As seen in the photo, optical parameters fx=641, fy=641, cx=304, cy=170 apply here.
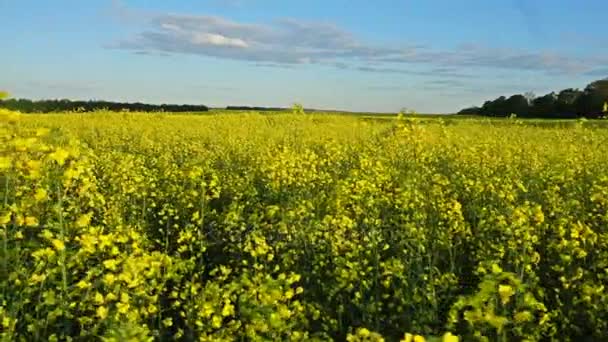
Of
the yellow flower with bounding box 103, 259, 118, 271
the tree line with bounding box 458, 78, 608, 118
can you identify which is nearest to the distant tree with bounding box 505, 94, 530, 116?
the tree line with bounding box 458, 78, 608, 118

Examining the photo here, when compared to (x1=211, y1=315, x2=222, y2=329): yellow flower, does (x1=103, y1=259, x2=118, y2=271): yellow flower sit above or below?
above

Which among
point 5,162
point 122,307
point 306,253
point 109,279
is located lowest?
point 306,253

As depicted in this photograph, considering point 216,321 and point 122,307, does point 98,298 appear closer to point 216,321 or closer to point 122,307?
point 122,307

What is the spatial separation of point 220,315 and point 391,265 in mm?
1318

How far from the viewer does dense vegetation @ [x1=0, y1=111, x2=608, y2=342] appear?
3.38 metres

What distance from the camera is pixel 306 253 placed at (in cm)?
507

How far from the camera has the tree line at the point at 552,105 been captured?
3503cm

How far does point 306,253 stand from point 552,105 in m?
39.3

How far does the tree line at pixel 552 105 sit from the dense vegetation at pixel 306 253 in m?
28.7

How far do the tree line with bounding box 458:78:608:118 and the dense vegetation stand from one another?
94.3 ft

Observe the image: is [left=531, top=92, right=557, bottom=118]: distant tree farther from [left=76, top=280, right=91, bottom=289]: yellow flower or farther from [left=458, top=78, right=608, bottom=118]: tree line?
[left=76, top=280, right=91, bottom=289]: yellow flower

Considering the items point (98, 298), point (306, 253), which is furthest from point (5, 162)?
point (306, 253)

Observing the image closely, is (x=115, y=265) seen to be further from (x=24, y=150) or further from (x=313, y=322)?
(x=313, y=322)

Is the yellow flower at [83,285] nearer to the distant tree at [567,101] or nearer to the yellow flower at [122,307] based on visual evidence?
the yellow flower at [122,307]
